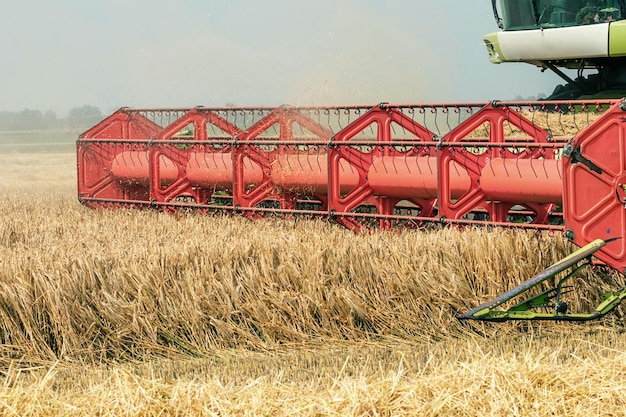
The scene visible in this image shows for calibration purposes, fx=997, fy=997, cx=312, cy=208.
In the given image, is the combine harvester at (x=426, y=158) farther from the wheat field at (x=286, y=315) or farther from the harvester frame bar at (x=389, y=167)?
the wheat field at (x=286, y=315)

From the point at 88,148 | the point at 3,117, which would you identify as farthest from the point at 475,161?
the point at 3,117

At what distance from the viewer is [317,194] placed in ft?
28.2

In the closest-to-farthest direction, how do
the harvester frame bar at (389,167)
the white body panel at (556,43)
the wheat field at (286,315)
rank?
the wheat field at (286,315) < the harvester frame bar at (389,167) < the white body panel at (556,43)

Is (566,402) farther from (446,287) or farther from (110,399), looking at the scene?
(446,287)

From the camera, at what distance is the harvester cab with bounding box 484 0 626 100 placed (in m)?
7.82

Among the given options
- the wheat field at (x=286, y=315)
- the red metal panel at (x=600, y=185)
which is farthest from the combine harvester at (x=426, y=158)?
the wheat field at (x=286, y=315)

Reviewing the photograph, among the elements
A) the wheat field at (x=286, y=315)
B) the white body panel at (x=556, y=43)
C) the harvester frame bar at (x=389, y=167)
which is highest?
the white body panel at (x=556, y=43)

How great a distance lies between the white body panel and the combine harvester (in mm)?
10

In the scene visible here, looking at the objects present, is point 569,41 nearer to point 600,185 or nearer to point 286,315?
point 600,185

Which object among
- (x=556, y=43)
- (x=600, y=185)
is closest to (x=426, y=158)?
(x=556, y=43)

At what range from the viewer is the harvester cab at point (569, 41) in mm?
7820

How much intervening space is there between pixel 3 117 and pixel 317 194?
243 feet

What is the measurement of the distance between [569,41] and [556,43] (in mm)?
117

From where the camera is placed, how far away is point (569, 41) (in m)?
7.96
